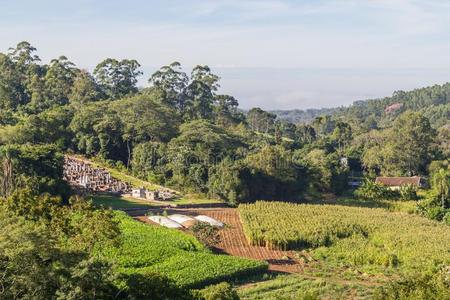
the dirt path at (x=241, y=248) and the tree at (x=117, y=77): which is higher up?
the tree at (x=117, y=77)

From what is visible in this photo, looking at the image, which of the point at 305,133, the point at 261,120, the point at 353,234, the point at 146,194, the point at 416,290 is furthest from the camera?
the point at 261,120

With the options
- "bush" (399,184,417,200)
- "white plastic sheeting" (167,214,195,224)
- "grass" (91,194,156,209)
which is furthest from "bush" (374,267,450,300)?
"bush" (399,184,417,200)

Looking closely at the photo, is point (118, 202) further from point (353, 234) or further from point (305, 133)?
point (305, 133)

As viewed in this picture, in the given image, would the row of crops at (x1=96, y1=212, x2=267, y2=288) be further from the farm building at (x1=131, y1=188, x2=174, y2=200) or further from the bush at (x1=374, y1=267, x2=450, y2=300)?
the farm building at (x1=131, y1=188, x2=174, y2=200)

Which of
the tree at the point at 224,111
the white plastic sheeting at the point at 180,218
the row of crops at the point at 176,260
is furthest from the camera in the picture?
the tree at the point at 224,111

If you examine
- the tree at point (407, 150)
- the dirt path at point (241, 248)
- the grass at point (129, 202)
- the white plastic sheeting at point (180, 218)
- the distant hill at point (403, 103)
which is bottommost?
the dirt path at point (241, 248)

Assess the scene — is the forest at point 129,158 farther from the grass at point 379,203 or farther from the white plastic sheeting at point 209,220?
the white plastic sheeting at point 209,220

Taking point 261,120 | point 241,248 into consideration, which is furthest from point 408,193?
point 261,120

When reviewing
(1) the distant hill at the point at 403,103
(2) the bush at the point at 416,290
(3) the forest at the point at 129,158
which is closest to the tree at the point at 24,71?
(3) the forest at the point at 129,158
